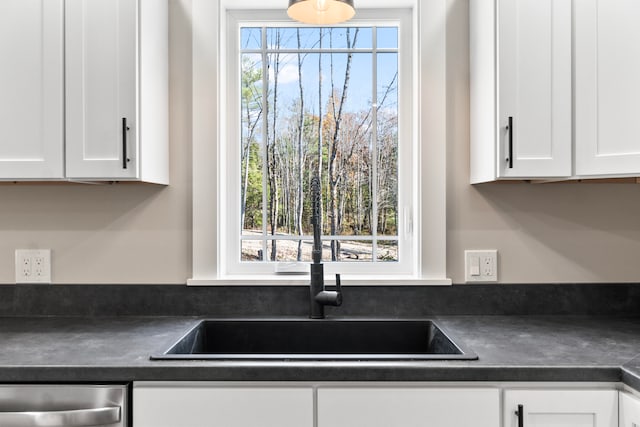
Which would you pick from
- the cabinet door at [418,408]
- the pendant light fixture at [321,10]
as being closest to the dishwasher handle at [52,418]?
the cabinet door at [418,408]

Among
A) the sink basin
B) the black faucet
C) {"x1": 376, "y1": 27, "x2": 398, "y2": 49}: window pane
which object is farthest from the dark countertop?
{"x1": 376, "y1": 27, "x2": 398, "y2": 49}: window pane

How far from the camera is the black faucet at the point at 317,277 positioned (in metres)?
1.68

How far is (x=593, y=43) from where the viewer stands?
1519 millimetres

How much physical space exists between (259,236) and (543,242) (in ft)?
3.66

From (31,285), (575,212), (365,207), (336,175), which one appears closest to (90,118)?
(31,285)

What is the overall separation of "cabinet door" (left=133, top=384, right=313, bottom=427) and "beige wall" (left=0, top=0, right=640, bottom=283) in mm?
663

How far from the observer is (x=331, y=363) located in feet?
4.06

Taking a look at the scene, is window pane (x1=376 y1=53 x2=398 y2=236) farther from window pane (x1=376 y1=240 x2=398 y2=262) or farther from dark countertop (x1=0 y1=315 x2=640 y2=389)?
dark countertop (x1=0 y1=315 x2=640 y2=389)

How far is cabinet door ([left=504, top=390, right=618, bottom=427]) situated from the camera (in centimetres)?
121

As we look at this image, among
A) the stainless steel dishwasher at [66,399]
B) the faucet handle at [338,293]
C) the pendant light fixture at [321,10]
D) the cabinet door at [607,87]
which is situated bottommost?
the stainless steel dishwasher at [66,399]

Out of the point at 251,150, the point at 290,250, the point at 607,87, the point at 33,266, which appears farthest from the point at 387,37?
the point at 33,266

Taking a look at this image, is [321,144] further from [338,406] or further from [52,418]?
[52,418]

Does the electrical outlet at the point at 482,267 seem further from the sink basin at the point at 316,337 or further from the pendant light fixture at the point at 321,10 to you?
the pendant light fixture at the point at 321,10

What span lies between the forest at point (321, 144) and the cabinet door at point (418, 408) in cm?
80
